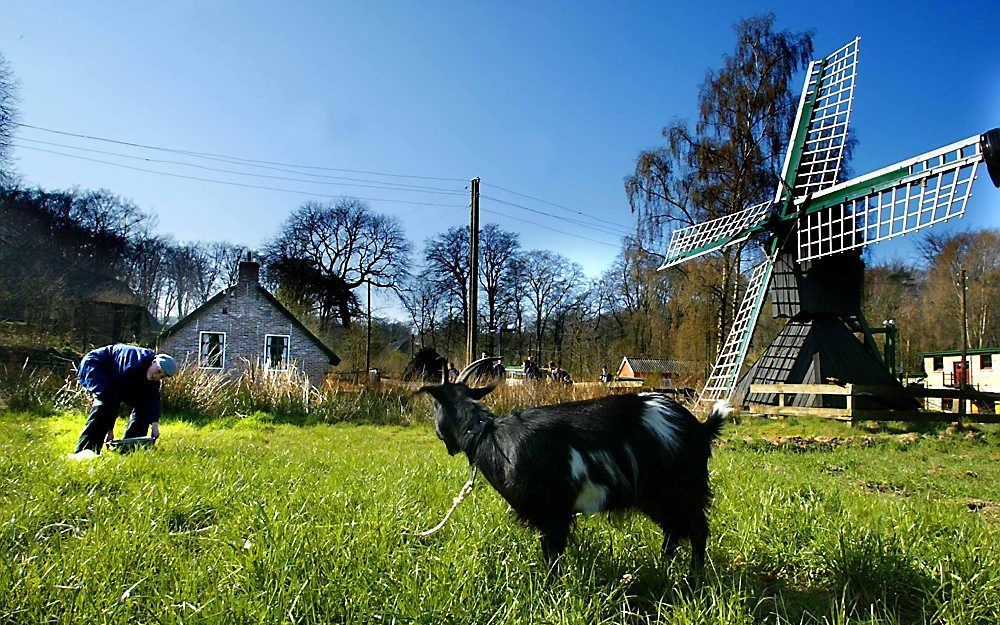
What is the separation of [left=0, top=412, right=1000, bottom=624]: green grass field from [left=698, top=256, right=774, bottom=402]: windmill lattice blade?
9.94 metres

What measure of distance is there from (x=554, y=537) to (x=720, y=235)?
1560cm

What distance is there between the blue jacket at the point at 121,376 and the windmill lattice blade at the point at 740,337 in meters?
12.5

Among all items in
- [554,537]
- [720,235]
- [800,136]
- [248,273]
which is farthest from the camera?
[248,273]

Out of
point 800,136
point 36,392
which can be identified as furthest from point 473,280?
point 36,392

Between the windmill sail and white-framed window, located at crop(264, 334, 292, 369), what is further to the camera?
white-framed window, located at crop(264, 334, 292, 369)

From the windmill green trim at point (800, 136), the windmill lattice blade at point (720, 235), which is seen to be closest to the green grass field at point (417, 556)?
the windmill lattice blade at point (720, 235)

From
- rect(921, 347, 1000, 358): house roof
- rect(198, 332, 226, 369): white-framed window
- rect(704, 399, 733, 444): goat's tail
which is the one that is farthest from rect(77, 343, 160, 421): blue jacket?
rect(921, 347, 1000, 358): house roof

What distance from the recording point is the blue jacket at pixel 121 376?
823cm

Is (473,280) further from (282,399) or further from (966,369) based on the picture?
(966,369)

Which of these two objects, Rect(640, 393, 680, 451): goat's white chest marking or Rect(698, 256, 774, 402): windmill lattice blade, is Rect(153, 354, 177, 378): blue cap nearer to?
Rect(640, 393, 680, 451): goat's white chest marking

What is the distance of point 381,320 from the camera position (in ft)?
171

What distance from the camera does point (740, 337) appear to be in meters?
17.0

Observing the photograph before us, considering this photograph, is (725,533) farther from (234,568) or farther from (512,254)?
(512,254)

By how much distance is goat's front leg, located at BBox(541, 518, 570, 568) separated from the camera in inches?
149
